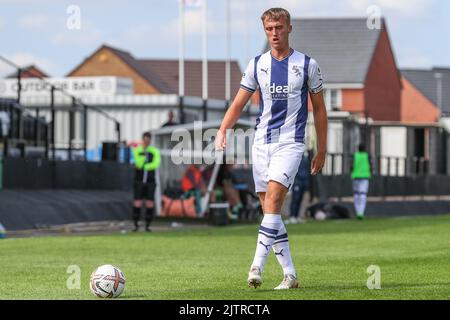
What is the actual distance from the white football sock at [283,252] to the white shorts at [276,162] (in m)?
0.47

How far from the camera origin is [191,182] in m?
31.4

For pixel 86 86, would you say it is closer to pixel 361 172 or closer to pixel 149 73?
pixel 361 172

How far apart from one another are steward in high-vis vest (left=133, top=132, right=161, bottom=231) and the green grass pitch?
1233mm

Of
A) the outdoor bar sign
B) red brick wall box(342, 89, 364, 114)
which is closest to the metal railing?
the outdoor bar sign

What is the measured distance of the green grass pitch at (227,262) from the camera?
1123cm

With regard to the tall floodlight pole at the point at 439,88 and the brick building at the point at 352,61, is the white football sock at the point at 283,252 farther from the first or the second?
the tall floodlight pole at the point at 439,88

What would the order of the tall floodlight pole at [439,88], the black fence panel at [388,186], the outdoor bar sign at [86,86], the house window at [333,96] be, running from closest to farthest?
the black fence panel at [388,186]
the outdoor bar sign at [86,86]
the house window at [333,96]
the tall floodlight pole at [439,88]

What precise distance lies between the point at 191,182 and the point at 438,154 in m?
28.9

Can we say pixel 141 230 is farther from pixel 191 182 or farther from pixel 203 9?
pixel 203 9

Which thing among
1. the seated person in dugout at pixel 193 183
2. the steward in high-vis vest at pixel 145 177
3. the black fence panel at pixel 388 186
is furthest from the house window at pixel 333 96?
the steward in high-vis vest at pixel 145 177

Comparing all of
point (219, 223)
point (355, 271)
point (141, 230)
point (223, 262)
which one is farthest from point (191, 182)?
point (355, 271)

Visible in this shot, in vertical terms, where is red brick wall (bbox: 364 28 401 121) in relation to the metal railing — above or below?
above

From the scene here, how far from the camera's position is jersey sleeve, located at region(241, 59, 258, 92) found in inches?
442

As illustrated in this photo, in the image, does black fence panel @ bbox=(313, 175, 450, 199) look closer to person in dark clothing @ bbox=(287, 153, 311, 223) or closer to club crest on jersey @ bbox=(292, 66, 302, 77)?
person in dark clothing @ bbox=(287, 153, 311, 223)
